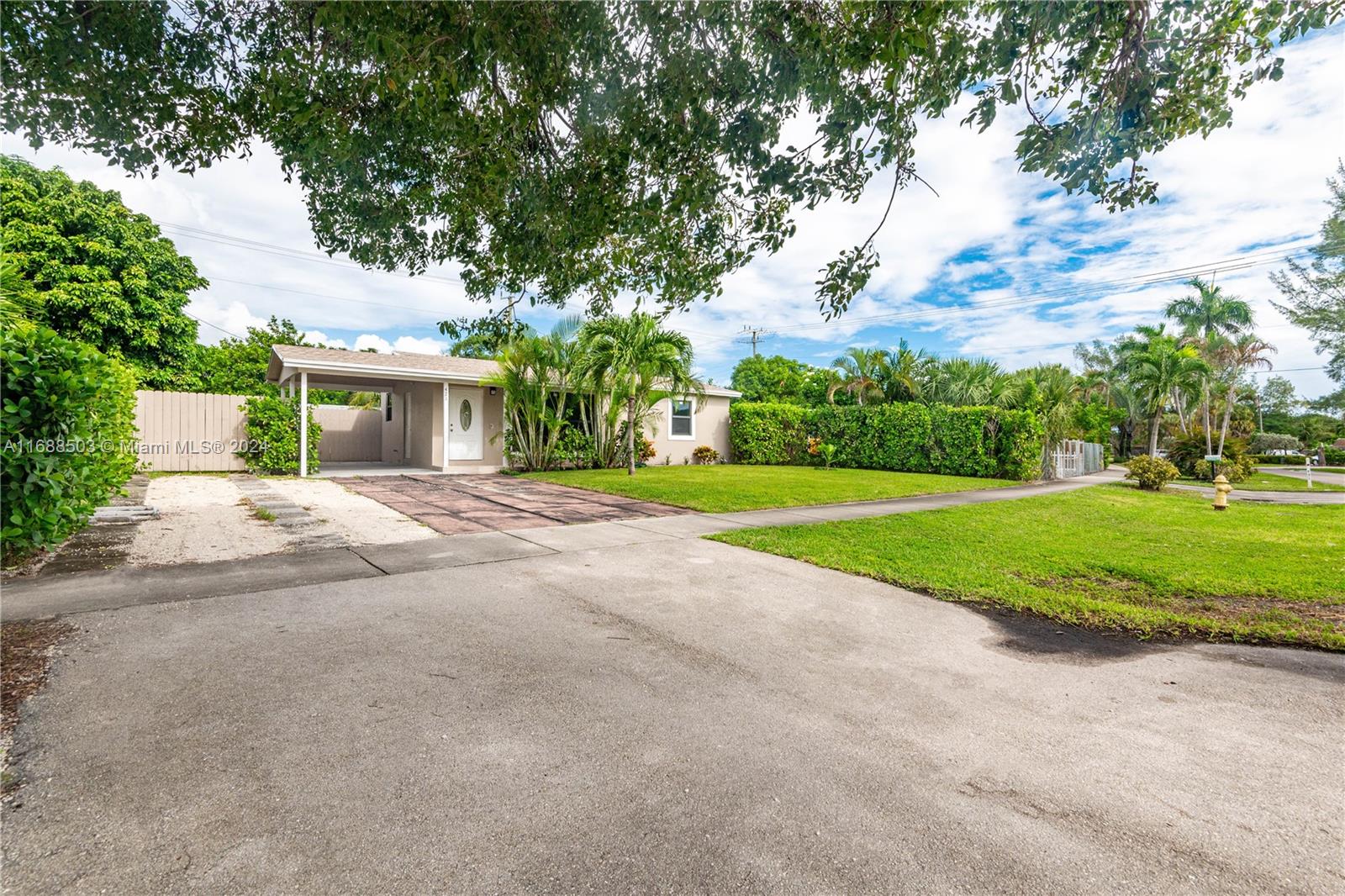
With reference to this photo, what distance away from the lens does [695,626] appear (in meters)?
4.07

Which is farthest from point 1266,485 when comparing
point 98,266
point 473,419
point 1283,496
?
point 98,266

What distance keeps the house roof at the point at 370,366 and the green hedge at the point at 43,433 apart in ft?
27.8

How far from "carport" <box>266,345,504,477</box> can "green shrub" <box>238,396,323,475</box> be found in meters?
0.40

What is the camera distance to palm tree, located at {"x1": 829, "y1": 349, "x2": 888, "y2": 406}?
20625 mm

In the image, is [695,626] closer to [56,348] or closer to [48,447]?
[48,447]

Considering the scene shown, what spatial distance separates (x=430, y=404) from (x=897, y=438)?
14922mm

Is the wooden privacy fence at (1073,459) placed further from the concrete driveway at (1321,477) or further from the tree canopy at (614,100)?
the tree canopy at (614,100)

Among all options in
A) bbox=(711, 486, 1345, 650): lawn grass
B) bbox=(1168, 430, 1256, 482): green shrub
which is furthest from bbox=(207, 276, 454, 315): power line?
bbox=(1168, 430, 1256, 482): green shrub

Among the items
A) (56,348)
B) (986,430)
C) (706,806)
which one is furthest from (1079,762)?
(986,430)

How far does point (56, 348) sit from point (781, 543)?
709cm

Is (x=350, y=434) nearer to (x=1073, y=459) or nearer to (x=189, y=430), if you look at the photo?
(x=189, y=430)

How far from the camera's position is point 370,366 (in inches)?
579

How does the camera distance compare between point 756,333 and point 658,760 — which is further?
point 756,333

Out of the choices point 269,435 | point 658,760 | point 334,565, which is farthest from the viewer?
point 269,435
